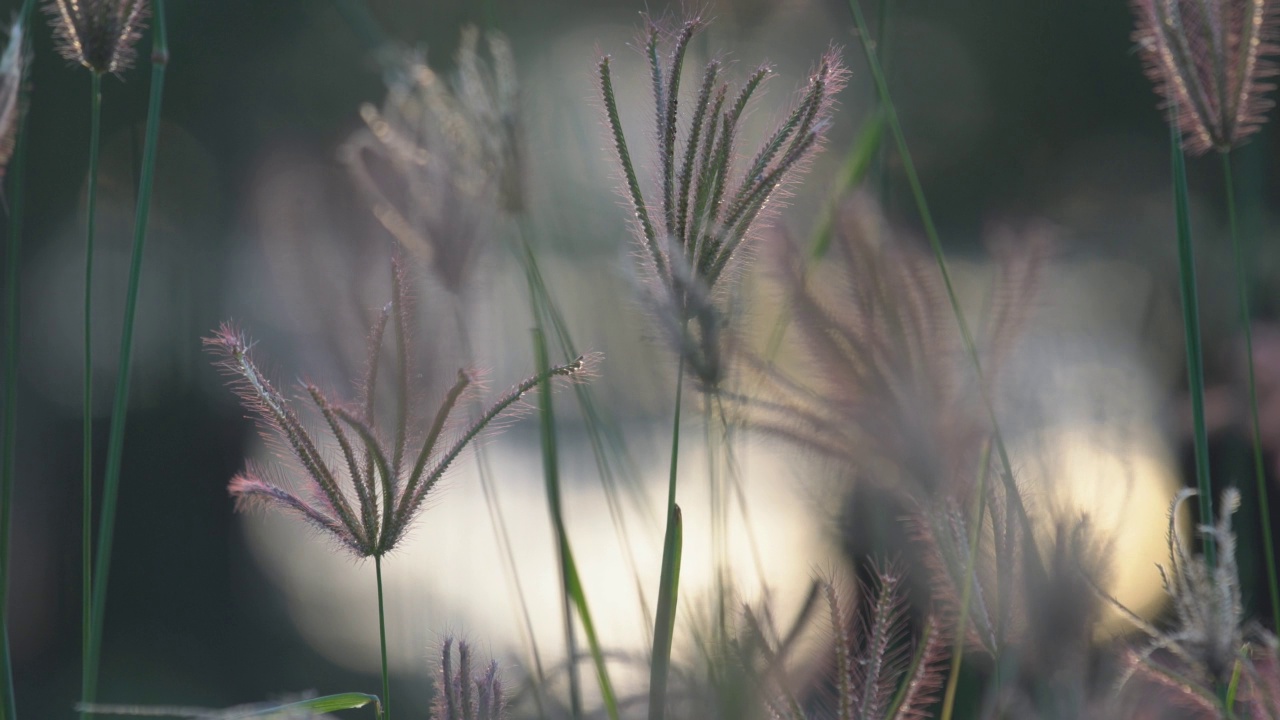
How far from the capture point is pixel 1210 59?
0.64 meters

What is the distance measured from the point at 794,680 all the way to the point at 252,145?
393 cm

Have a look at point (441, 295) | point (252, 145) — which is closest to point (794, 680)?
point (441, 295)

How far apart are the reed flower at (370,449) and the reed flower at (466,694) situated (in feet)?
0.23

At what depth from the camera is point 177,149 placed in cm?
348

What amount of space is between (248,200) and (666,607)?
134 inches

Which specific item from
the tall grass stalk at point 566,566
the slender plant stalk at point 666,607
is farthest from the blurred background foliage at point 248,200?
the slender plant stalk at point 666,607

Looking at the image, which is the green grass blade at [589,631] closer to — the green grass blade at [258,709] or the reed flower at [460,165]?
the green grass blade at [258,709]

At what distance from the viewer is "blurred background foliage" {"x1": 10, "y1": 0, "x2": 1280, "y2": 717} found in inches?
110

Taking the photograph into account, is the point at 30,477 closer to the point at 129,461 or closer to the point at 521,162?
the point at 129,461

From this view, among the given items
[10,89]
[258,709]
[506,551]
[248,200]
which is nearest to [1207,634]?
[258,709]

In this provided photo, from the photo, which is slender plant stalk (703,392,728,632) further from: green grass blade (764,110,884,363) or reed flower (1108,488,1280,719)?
reed flower (1108,488,1280,719)

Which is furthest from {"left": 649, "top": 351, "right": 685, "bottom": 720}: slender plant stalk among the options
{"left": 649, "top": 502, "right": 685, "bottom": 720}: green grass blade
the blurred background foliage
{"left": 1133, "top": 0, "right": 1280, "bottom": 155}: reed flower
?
the blurred background foliage

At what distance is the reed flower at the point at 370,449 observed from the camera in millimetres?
539

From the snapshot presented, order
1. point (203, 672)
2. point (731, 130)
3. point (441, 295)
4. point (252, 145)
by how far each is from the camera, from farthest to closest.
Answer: point (252, 145)
point (203, 672)
point (441, 295)
point (731, 130)
